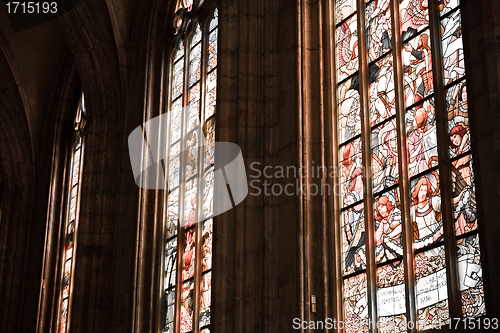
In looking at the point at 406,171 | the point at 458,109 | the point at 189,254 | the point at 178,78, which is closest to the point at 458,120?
the point at 458,109

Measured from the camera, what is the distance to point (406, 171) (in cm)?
858

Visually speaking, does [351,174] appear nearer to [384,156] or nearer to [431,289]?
[384,156]

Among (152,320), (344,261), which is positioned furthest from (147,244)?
(344,261)

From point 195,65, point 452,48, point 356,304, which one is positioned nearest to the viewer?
point 452,48

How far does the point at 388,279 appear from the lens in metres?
8.41

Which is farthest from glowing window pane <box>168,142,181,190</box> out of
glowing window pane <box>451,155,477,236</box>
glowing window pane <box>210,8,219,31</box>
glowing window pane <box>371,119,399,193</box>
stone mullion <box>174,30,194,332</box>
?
glowing window pane <box>451,155,477,236</box>

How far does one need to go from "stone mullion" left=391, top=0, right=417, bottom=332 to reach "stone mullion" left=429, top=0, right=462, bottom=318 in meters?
0.51

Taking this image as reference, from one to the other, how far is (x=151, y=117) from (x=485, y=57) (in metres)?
6.71

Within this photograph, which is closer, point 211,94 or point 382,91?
point 382,91

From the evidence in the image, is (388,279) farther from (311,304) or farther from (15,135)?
(15,135)

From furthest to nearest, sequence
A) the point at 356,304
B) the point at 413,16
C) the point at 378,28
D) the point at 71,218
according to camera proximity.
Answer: the point at 71,218
the point at 378,28
the point at 413,16
the point at 356,304

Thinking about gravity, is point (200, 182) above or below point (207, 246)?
above

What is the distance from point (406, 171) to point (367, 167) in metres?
0.61

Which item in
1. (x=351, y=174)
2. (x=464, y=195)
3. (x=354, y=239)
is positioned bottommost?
(x=354, y=239)
